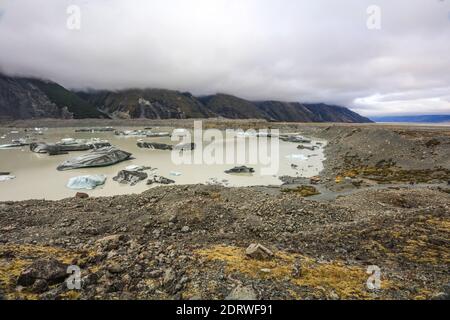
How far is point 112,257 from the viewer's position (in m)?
6.90

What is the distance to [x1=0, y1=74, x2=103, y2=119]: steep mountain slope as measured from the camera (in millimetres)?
150500

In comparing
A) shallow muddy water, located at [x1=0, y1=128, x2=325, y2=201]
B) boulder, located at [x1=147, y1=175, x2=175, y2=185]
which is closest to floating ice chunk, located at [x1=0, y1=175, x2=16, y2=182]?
shallow muddy water, located at [x1=0, y1=128, x2=325, y2=201]

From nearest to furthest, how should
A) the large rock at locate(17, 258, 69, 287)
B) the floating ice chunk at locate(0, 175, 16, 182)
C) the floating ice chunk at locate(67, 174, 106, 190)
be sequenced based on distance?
1. the large rock at locate(17, 258, 69, 287)
2. the floating ice chunk at locate(67, 174, 106, 190)
3. the floating ice chunk at locate(0, 175, 16, 182)

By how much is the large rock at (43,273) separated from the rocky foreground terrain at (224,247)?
0.02 meters

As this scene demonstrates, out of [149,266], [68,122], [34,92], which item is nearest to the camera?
[149,266]

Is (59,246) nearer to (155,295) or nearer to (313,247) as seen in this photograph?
(155,295)

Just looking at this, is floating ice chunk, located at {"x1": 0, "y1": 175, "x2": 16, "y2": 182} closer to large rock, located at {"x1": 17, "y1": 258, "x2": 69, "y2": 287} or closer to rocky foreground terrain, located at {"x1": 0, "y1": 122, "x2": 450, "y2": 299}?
rocky foreground terrain, located at {"x1": 0, "y1": 122, "x2": 450, "y2": 299}

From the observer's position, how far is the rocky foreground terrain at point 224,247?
18.9ft

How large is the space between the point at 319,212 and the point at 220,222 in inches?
→ 175

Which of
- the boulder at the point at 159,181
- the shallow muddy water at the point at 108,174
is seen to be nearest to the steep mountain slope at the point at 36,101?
the shallow muddy water at the point at 108,174

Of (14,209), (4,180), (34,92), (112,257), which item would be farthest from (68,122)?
(112,257)

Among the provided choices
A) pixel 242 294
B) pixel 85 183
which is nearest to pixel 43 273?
pixel 242 294

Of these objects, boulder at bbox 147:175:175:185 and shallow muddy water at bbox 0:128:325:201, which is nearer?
shallow muddy water at bbox 0:128:325:201

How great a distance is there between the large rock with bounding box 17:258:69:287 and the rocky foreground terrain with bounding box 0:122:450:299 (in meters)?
0.02
